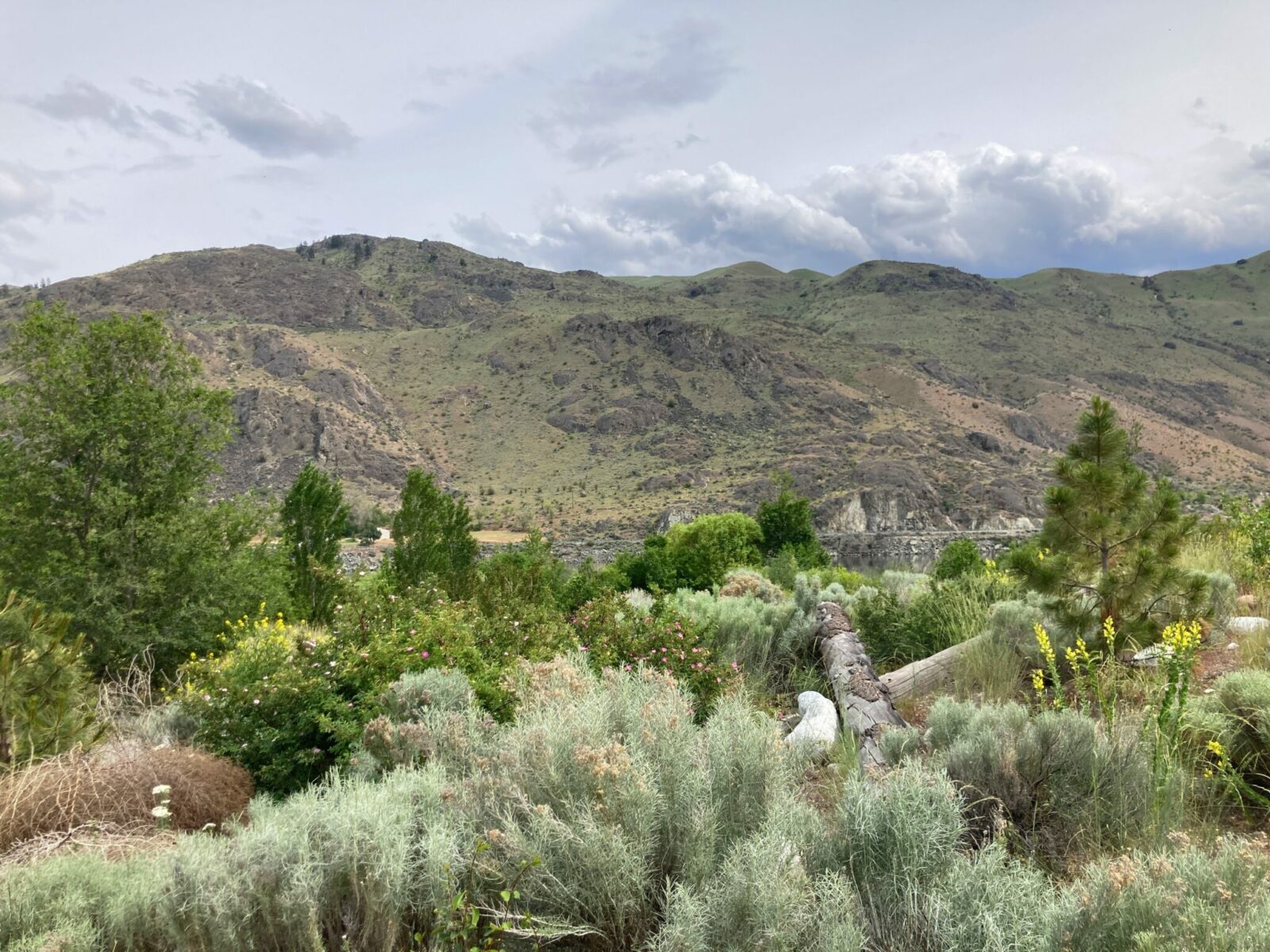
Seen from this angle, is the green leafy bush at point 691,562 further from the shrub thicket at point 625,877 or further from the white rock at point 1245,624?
the shrub thicket at point 625,877

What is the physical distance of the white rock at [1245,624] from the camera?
5926 mm

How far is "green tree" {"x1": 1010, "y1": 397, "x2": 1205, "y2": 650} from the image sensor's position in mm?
5504

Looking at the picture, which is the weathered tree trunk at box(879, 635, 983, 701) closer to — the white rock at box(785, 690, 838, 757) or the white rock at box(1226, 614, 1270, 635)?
the white rock at box(785, 690, 838, 757)

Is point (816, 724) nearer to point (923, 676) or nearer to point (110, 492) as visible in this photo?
point (923, 676)

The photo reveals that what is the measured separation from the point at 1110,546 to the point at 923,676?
192 cm

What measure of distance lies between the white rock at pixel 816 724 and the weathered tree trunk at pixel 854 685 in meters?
0.11

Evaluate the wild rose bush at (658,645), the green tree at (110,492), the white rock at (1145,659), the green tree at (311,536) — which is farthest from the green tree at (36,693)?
the green tree at (311,536)

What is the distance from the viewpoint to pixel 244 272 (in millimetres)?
99188

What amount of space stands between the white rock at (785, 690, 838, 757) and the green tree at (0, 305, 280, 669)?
8114 millimetres

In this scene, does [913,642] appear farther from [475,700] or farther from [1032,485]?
[1032,485]

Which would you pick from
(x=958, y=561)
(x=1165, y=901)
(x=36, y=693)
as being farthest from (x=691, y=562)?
(x=1165, y=901)

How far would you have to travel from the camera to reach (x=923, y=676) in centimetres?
674

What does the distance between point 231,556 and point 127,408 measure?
239 centimetres

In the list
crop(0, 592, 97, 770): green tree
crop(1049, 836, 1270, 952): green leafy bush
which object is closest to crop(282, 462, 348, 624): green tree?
crop(0, 592, 97, 770): green tree
